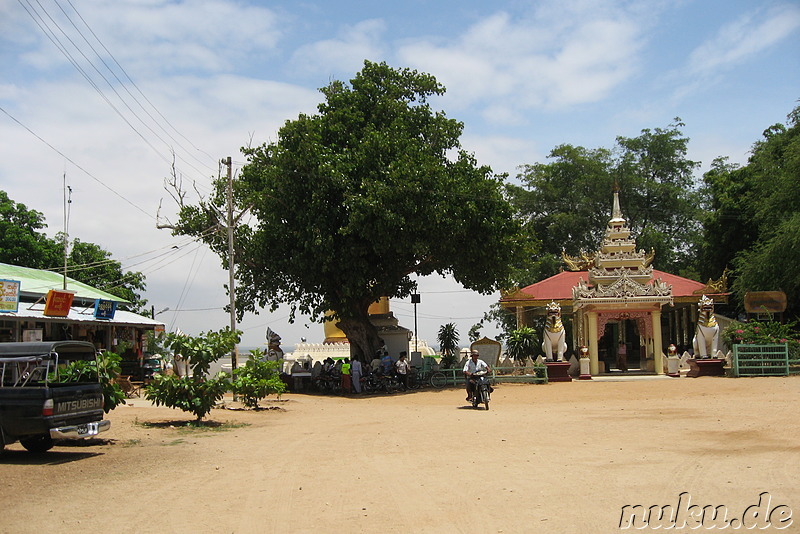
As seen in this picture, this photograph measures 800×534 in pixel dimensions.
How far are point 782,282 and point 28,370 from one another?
26363 mm

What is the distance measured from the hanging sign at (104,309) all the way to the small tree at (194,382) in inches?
389

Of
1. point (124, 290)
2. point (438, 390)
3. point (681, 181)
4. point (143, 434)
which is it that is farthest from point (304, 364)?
point (681, 181)

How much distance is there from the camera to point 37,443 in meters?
10.6

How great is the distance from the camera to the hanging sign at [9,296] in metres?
18.8

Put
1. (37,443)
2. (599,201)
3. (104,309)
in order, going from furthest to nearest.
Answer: (599,201)
(104,309)
(37,443)

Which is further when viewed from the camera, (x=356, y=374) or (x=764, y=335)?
(x=764, y=335)

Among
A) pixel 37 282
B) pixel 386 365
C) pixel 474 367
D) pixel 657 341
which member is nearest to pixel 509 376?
pixel 386 365

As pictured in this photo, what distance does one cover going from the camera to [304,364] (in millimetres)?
27734

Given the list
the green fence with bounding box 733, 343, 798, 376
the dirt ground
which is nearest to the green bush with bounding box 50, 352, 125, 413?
the dirt ground

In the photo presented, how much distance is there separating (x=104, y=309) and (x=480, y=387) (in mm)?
13260

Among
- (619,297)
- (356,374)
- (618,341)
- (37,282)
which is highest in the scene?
(37,282)

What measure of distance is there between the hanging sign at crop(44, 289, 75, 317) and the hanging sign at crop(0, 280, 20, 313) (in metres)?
0.95

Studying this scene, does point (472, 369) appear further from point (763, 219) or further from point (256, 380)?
point (763, 219)

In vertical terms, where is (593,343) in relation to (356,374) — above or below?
above
